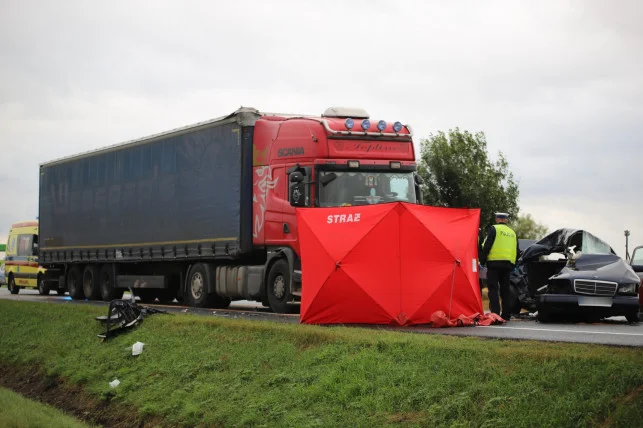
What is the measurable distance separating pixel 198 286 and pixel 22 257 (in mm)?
20310

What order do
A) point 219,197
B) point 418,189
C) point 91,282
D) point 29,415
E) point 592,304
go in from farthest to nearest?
point 91,282 → point 219,197 → point 418,189 → point 592,304 → point 29,415

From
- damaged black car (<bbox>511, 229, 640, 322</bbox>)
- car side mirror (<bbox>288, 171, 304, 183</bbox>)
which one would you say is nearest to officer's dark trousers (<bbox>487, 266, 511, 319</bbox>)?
damaged black car (<bbox>511, 229, 640, 322</bbox>)

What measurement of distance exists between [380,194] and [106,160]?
13.2 metres

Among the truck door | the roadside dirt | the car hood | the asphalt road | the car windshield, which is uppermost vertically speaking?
the truck door

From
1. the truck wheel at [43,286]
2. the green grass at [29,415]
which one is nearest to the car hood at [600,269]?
the green grass at [29,415]

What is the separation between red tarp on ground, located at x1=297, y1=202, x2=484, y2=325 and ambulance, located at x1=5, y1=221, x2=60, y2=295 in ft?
84.7

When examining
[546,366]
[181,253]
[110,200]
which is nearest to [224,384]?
[546,366]

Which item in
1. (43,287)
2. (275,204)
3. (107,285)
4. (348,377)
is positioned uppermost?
(275,204)

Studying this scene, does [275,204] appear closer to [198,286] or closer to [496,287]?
[198,286]

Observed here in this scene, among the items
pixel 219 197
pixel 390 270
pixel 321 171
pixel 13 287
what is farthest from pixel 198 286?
pixel 13 287

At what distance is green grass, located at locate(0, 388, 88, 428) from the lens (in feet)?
45.4

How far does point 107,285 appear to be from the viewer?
102 ft

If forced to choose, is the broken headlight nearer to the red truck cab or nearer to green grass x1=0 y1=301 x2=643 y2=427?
green grass x1=0 y1=301 x2=643 y2=427

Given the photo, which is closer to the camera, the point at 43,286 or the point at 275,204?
the point at 275,204
